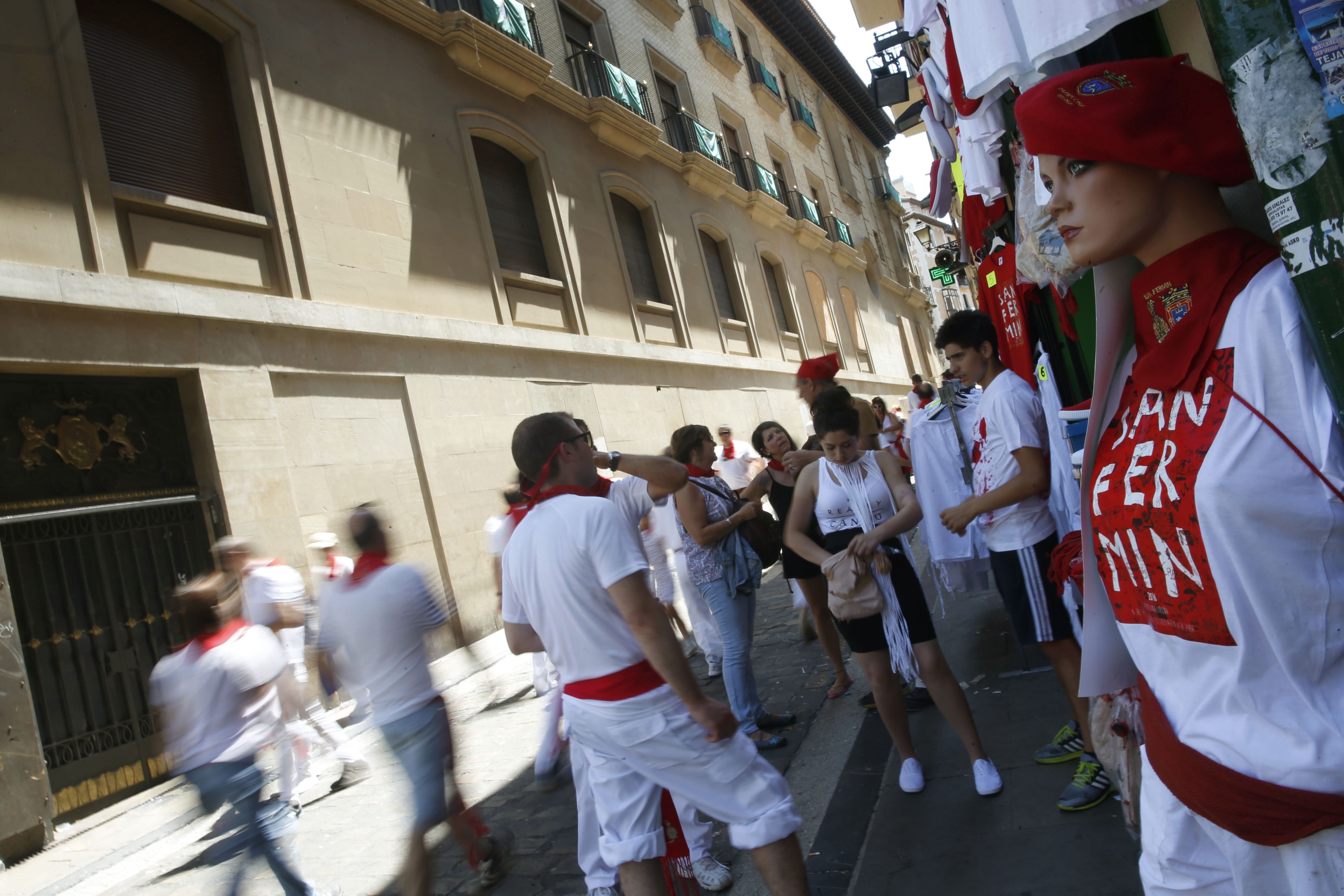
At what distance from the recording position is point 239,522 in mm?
7102

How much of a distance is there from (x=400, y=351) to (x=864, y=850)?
7444mm

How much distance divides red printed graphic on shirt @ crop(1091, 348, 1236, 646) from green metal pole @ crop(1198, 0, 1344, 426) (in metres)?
0.12

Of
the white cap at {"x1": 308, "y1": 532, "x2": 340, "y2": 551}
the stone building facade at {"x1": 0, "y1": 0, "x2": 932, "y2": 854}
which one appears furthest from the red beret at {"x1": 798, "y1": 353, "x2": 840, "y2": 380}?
the stone building facade at {"x1": 0, "y1": 0, "x2": 932, "y2": 854}

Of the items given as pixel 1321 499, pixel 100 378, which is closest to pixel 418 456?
pixel 100 378

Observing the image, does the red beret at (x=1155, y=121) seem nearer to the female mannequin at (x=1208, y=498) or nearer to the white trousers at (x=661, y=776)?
the female mannequin at (x=1208, y=498)

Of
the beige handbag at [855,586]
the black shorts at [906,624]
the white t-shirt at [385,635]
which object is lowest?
the black shorts at [906,624]

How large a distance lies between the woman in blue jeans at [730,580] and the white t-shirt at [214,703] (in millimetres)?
2445

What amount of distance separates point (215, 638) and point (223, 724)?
40 centimetres

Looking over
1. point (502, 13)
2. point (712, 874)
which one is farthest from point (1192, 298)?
point (502, 13)

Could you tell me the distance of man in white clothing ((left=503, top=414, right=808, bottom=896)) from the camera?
253cm

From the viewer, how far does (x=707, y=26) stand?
64.6 ft

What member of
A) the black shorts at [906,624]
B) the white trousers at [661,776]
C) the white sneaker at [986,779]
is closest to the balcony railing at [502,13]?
the black shorts at [906,624]

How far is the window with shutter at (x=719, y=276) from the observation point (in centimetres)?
1808

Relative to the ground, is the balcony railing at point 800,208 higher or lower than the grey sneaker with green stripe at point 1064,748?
higher
